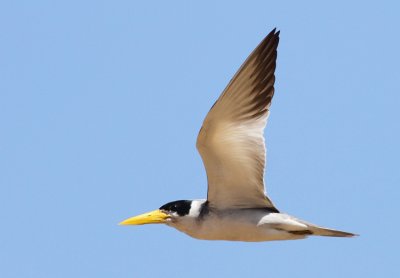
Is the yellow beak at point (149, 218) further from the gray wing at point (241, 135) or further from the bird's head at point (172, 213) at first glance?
Answer: the gray wing at point (241, 135)

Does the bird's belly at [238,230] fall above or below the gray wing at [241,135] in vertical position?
below

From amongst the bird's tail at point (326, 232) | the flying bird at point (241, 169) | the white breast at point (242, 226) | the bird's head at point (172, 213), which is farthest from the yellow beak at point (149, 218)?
the bird's tail at point (326, 232)

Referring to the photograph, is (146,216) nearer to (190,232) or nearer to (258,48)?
(190,232)

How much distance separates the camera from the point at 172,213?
16.7 m

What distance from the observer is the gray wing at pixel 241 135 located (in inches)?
635

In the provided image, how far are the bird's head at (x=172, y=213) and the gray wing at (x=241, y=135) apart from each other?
0.26 m

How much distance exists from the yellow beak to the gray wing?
0.83 meters

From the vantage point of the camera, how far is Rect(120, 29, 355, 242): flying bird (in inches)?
635

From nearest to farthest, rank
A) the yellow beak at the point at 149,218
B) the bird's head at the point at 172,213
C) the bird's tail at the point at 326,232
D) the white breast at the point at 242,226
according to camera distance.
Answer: the bird's tail at the point at 326,232, the white breast at the point at 242,226, the bird's head at the point at 172,213, the yellow beak at the point at 149,218

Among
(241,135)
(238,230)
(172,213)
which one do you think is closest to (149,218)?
(172,213)

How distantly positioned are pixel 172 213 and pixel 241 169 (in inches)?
49.3

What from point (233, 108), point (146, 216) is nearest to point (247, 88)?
point (233, 108)

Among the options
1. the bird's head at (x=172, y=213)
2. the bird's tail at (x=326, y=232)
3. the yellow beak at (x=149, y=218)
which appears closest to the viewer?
the bird's tail at (x=326, y=232)

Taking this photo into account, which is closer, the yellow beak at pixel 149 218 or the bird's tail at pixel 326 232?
the bird's tail at pixel 326 232
